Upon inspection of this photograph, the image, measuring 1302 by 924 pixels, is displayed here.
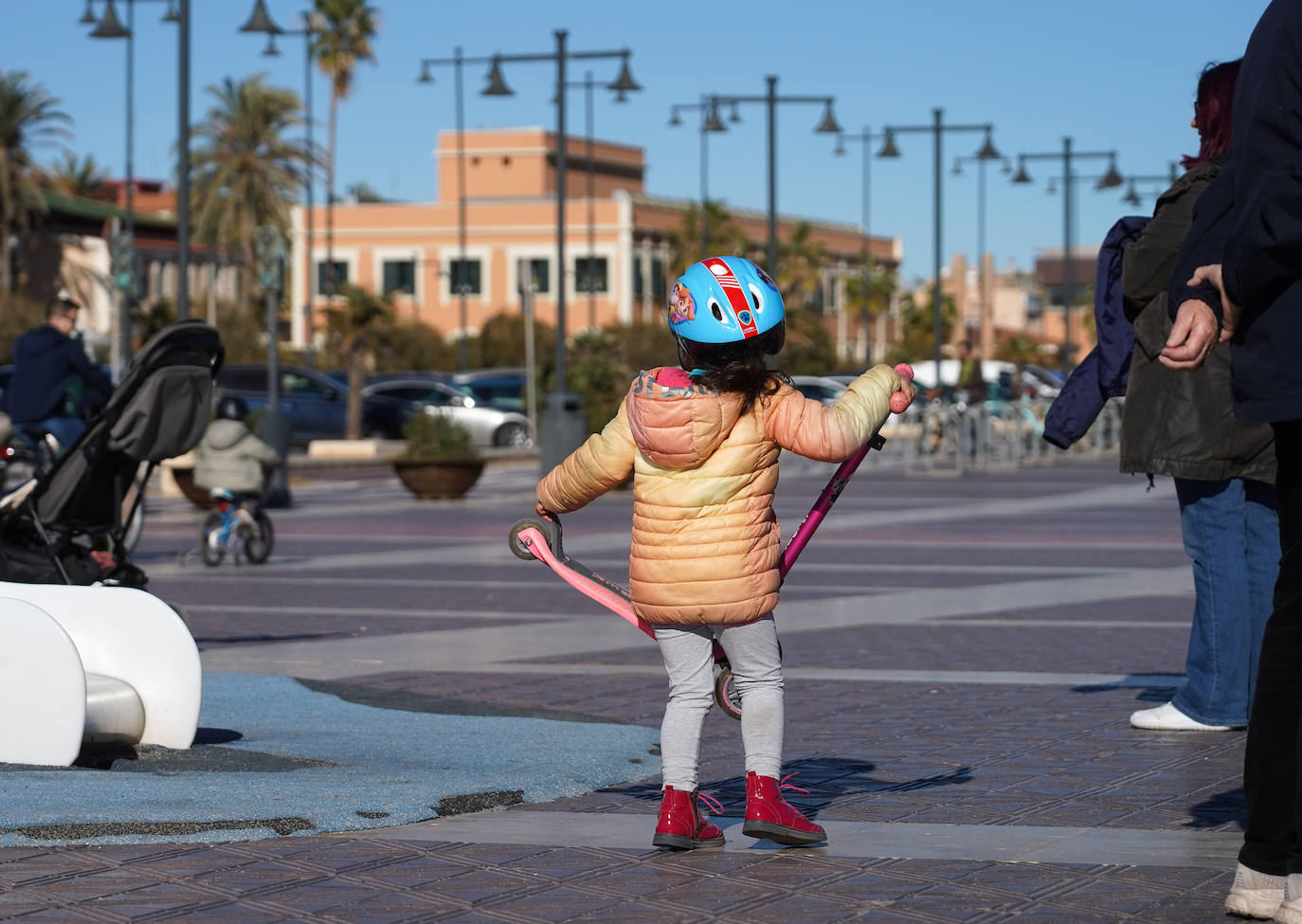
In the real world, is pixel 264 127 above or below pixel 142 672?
above

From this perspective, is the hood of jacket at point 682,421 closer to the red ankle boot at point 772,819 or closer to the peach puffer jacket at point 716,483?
the peach puffer jacket at point 716,483

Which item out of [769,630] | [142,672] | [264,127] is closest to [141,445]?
[142,672]

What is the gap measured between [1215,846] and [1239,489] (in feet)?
7.06

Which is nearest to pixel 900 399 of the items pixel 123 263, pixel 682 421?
pixel 682 421

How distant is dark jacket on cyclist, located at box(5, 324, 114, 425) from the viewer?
14.4m

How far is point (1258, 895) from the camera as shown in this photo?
4.55 meters

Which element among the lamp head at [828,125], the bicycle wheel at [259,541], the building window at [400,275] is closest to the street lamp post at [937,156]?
the lamp head at [828,125]

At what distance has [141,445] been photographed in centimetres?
907

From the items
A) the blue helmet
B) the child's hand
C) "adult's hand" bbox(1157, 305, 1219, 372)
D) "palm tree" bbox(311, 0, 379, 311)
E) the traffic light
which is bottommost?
the child's hand

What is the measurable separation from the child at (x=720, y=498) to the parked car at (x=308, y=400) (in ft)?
113

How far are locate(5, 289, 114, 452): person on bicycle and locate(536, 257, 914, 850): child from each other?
898cm

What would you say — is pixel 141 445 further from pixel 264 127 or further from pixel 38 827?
pixel 264 127

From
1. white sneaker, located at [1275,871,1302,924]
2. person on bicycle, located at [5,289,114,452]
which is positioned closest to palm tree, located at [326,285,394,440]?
person on bicycle, located at [5,289,114,452]

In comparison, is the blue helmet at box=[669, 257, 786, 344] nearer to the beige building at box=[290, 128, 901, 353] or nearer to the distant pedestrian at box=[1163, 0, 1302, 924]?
the distant pedestrian at box=[1163, 0, 1302, 924]
